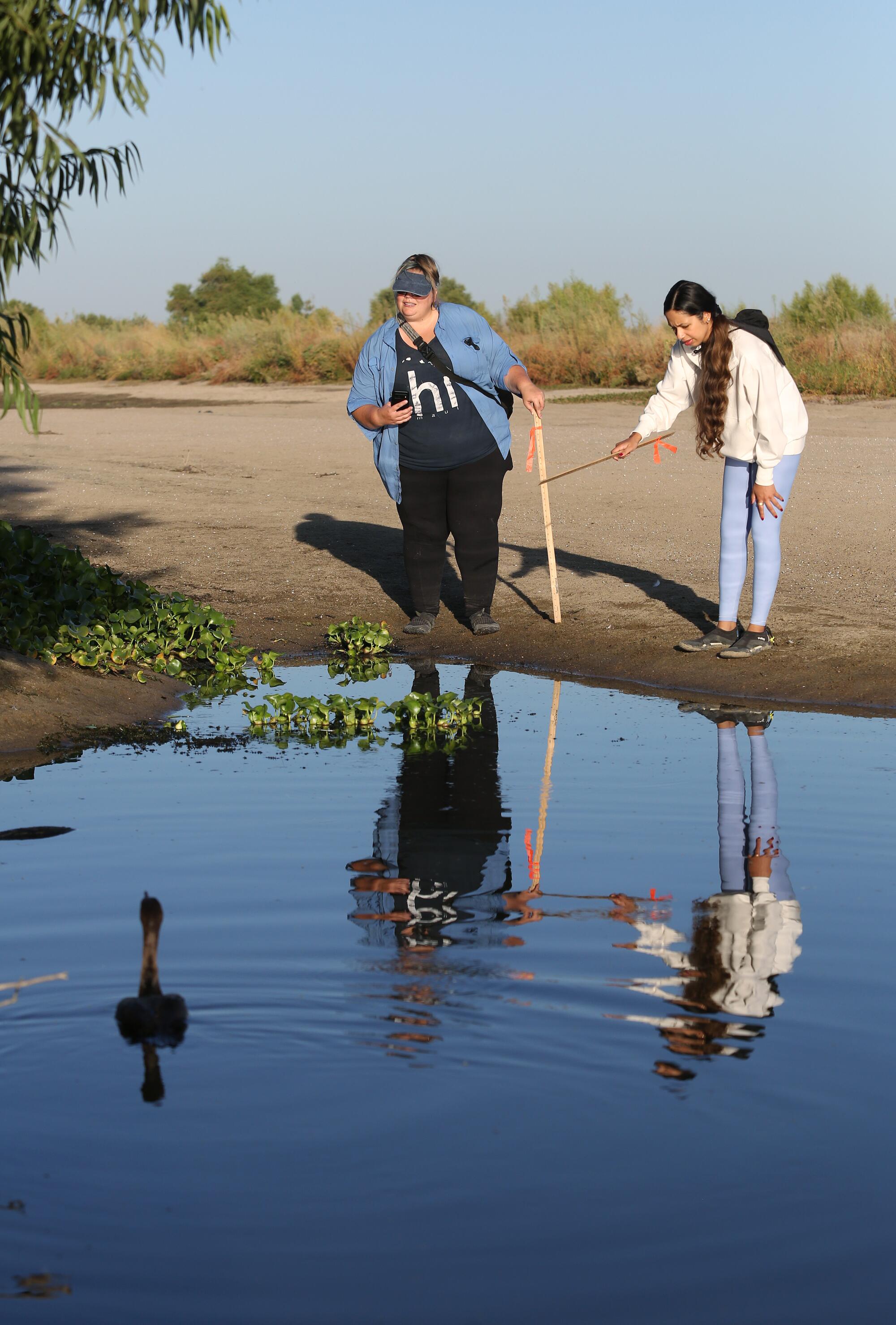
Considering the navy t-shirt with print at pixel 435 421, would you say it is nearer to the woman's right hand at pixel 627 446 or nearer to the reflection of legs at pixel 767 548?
the woman's right hand at pixel 627 446

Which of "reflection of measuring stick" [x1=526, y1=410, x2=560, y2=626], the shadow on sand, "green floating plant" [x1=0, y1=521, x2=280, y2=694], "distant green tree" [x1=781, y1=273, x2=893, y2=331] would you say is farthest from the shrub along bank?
"green floating plant" [x1=0, y1=521, x2=280, y2=694]

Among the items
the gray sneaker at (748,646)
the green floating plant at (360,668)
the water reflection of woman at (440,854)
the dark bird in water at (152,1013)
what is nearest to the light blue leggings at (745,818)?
the water reflection of woman at (440,854)

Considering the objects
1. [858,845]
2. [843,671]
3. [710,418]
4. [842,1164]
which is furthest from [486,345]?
[842,1164]

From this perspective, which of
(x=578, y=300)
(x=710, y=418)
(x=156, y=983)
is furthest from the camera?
(x=578, y=300)

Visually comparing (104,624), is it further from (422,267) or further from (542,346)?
(542,346)

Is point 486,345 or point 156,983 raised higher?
point 486,345

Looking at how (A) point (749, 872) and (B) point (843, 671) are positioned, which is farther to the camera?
(B) point (843, 671)

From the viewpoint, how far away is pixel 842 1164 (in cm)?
333

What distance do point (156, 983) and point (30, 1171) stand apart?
66 centimetres

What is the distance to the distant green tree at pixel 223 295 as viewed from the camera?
5247cm

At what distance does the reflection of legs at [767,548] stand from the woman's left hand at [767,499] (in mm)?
26

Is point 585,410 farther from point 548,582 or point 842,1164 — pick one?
point 842,1164

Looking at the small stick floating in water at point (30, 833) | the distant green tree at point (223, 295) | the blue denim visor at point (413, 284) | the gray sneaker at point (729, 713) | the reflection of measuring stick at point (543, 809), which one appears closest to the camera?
the reflection of measuring stick at point (543, 809)

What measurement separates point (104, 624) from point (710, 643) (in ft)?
11.1
